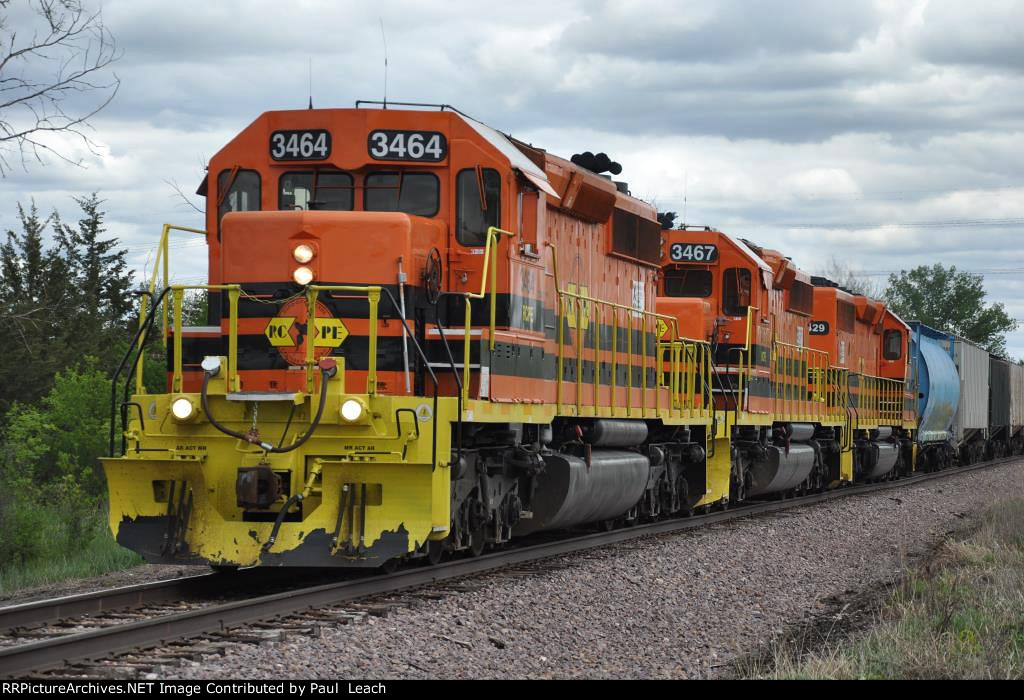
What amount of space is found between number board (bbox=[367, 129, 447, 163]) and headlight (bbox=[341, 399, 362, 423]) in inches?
96.4

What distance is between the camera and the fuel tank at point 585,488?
40.5 feet

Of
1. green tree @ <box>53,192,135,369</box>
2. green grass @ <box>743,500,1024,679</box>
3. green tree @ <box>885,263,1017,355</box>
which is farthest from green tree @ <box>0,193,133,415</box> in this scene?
green tree @ <box>885,263,1017,355</box>

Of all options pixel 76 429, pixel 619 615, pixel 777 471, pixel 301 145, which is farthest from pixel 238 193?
pixel 76 429

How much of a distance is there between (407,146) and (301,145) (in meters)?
0.88

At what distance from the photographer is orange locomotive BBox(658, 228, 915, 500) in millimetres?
18891

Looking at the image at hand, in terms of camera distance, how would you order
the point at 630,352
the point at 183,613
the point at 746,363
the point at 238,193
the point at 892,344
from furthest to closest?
the point at 892,344 → the point at 746,363 → the point at 630,352 → the point at 238,193 → the point at 183,613

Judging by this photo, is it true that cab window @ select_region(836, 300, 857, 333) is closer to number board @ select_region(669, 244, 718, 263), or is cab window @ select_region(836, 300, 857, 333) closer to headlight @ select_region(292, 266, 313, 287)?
number board @ select_region(669, 244, 718, 263)

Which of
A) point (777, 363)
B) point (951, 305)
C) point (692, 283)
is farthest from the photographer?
point (951, 305)

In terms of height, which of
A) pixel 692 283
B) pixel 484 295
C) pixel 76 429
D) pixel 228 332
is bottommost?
pixel 76 429

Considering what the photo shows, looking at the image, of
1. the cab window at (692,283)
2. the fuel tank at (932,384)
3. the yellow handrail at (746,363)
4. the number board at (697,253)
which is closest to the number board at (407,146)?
the yellow handrail at (746,363)

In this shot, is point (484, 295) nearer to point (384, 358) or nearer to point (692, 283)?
point (384, 358)

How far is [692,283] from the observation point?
63.9 ft

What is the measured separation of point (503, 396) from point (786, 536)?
555cm
